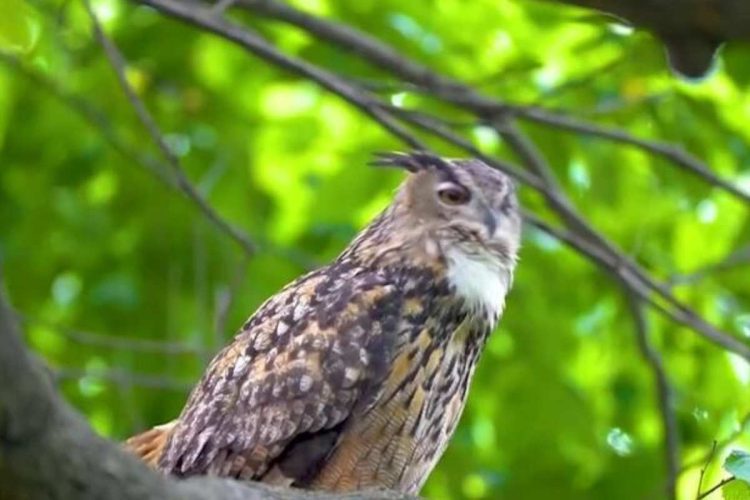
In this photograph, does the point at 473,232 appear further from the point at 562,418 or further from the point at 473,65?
the point at 473,65

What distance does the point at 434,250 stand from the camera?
3.96 meters

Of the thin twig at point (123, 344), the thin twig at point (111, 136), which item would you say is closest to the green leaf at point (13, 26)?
the thin twig at point (123, 344)

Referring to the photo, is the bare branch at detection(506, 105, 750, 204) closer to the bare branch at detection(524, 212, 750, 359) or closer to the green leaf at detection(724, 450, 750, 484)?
the bare branch at detection(524, 212, 750, 359)

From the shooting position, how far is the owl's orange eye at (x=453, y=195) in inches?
158

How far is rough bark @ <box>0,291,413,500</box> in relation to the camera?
179 centimetres

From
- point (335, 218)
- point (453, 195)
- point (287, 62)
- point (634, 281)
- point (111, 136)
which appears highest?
point (335, 218)

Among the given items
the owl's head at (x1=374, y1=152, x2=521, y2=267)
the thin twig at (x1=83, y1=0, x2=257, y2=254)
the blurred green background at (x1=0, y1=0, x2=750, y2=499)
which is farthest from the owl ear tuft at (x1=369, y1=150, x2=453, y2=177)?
the blurred green background at (x1=0, y1=0, x2=750, y2=499)

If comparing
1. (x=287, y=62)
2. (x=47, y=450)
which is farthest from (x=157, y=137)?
(x=47, y=450)

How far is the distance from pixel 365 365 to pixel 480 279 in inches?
14.5

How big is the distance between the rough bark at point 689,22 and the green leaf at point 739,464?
726 mm

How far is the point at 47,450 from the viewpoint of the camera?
1853 millimetres

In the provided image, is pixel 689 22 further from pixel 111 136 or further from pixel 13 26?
pixel 111 136

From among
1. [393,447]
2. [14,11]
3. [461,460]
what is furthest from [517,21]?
[14,11]

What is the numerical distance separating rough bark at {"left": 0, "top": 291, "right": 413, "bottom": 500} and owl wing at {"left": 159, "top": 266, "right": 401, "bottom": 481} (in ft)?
5.22
